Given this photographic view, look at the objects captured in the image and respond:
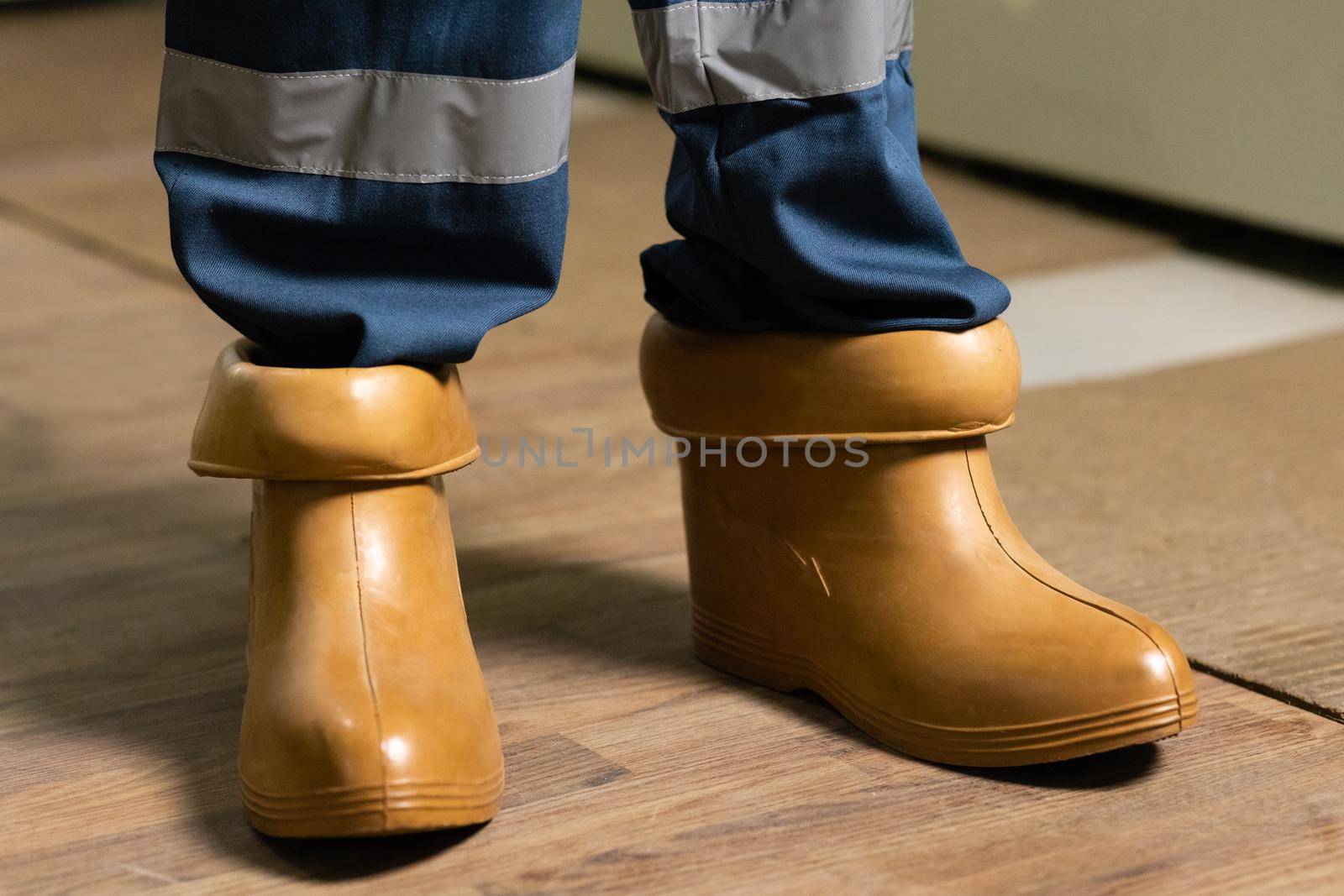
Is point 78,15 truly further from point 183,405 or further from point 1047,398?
point 1047,398

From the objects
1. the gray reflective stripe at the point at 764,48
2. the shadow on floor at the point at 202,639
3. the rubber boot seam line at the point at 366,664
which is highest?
the gray reflective stripe at the point at 764,48

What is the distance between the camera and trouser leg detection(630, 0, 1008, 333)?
73 cm

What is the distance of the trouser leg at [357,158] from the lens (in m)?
0.67

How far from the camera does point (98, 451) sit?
4.01ft

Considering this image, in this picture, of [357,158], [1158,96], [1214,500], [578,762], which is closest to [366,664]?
[578,762]

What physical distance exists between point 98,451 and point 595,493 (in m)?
0.41

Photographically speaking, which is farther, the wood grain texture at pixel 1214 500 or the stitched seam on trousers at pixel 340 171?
the wood grain texture at pixel 1214 500

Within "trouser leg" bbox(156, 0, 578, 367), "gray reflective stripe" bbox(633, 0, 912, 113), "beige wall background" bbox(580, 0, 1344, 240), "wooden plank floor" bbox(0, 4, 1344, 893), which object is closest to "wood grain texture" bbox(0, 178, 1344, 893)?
"wooden plank floor" bbox(0, 4, 1344, 893)

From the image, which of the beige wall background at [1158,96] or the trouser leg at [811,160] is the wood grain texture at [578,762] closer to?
the trouser leg at [811,160]

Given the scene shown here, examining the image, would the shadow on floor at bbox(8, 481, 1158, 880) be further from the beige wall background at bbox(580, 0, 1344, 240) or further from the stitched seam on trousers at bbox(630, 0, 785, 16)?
the beige wall background at bbox(580, 0, 1344, 240)

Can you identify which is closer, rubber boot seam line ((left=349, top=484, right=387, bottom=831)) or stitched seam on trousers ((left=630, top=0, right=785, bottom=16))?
rubber boot seam line ((left=349, top=484, right=387, bottom=831))

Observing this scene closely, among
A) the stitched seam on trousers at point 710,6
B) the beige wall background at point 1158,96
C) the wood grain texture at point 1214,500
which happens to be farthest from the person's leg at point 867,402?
the beige wall background at point 1158,96

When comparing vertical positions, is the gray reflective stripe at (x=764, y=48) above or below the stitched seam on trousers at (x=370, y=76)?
above

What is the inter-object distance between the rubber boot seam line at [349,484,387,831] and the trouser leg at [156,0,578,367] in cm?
8
